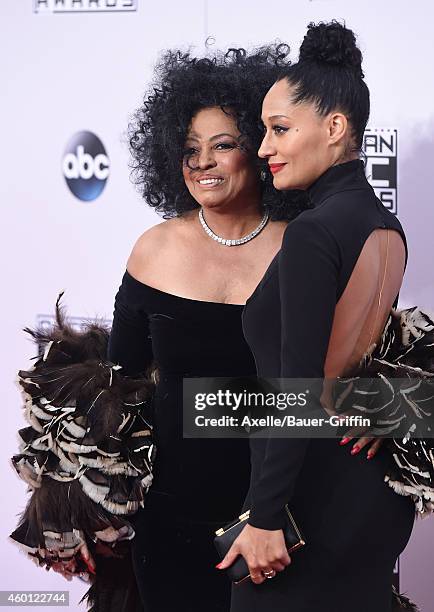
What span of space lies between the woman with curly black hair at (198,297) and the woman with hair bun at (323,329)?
0.35 metres

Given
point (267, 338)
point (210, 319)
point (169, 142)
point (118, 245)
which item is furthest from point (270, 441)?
point (118, 245)

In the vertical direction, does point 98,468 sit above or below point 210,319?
below

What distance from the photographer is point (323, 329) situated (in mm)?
1494

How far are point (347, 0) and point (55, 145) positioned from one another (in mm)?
944

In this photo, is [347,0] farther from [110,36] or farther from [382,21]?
[110,36]

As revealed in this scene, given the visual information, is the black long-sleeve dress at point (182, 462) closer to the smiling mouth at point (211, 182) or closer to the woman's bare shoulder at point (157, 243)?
the woman's bare shoulder at point (157, 243)

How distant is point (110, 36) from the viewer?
2.88 meters

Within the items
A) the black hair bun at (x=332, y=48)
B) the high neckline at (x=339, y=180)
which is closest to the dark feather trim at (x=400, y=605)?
the high neckline at (x=339, y=180)

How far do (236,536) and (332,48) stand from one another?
0.83 metres

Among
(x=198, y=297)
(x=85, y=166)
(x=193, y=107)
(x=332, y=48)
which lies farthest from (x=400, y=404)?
(x=85, y=166)

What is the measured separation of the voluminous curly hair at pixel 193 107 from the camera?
2059mm

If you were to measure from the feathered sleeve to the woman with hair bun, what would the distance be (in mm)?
499

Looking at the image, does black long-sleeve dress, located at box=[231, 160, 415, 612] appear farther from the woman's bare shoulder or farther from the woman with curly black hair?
the woman's bare shoulder

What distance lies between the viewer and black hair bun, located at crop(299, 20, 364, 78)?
1668 mm
